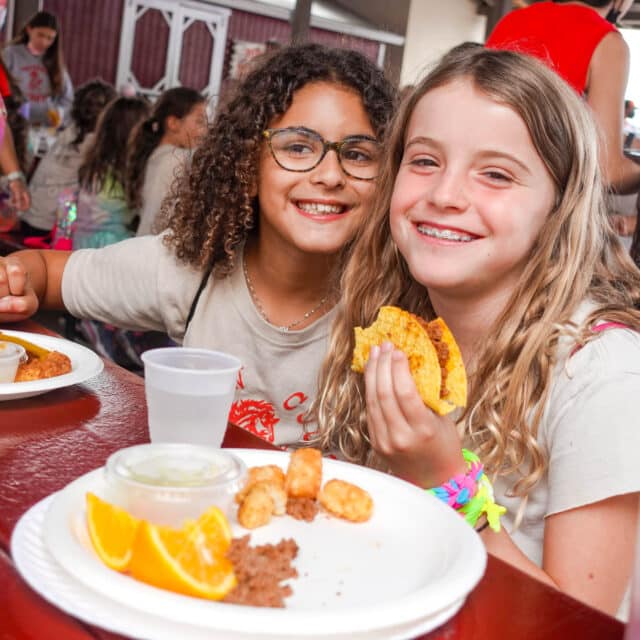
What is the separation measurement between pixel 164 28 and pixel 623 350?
13.0 meters

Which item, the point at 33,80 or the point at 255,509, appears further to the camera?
the point at 33,80

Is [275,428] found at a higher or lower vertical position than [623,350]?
lower

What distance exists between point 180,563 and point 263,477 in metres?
0.27

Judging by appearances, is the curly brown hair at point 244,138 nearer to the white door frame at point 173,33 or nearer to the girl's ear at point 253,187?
the girl's ear at point 253,187

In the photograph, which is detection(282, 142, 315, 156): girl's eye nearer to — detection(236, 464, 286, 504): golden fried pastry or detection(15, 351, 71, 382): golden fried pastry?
detection(15, 351, 71, 382): golden fried pastry

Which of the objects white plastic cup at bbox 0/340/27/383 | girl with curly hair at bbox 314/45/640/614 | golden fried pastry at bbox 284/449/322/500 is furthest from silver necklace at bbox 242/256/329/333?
golden fried pastry at bbox 284/449/322/500

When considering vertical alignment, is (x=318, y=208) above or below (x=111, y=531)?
above

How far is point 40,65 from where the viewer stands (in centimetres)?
761

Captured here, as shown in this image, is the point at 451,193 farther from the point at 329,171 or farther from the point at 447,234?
the point at 329,171

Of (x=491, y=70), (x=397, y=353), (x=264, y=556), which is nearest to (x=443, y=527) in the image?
(x=264, y=556)

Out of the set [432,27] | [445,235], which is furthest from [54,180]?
[432,27]

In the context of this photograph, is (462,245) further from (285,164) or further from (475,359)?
(285,164)

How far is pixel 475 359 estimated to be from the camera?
5.28ft

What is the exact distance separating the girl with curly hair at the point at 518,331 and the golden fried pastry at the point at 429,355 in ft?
0.10
